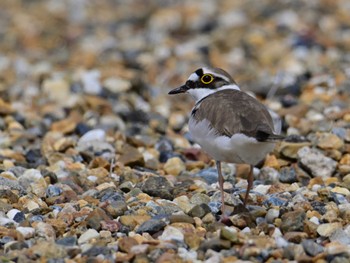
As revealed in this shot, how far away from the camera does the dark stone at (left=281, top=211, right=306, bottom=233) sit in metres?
5.14

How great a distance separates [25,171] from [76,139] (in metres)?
1.35

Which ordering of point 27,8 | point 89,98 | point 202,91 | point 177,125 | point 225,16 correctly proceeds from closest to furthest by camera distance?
point 202,91, point 177,125, point 89,98, point 225,16, point 27,8

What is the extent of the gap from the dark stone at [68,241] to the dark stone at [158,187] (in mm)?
1085

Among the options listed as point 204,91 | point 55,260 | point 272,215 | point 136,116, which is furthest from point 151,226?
point 136,116

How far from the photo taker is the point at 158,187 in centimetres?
606

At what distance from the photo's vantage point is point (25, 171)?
657 centimetres

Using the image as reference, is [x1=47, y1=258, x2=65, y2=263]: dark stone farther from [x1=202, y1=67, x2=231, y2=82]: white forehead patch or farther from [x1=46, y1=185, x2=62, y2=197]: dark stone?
[x1=202, y1=67, x2=231, y2=82]: white forehead patch

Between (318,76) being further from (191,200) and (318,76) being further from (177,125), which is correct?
(191,200)

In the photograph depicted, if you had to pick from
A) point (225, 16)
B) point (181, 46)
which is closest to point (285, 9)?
point (225, 16)

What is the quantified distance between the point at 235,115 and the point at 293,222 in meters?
0.79

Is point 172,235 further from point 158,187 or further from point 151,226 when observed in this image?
point 158,187

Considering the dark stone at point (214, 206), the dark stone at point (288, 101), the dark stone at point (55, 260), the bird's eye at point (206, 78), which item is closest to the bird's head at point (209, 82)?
the bird's eye at point (206, 78)

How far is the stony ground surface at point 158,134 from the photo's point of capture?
5008mm

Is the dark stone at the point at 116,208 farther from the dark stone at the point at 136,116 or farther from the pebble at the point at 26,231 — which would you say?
the dark stone at the point at 136,116
